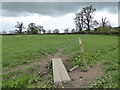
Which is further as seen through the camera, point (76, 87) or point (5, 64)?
point (5, 64)

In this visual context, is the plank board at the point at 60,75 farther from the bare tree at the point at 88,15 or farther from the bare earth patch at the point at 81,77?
the bare tree at the point at 88,15

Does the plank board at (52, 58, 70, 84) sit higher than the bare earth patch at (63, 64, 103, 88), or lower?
higher

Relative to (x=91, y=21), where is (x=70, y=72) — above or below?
below

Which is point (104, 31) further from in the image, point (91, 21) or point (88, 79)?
point (88, 79)

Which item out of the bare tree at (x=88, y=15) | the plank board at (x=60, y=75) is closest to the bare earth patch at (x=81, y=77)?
the plank board at (x=60, y=75)

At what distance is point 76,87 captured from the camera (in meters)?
4.88

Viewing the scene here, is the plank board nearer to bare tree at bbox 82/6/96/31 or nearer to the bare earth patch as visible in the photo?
the bare earth patch

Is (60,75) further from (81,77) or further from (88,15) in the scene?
(88,15)

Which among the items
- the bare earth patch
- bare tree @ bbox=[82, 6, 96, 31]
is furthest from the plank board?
bare tree @ bbox=[82, 6, 96, 31]

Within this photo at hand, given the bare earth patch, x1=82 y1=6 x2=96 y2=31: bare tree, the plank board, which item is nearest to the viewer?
the bare earth patch

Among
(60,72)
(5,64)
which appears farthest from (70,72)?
(5,64)

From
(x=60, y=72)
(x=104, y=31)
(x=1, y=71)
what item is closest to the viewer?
(x=60, y=72)

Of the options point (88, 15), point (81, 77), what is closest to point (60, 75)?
point (81, 77)

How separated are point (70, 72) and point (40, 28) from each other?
6605 centimetres
